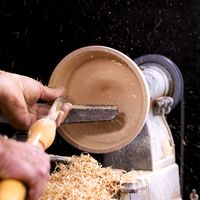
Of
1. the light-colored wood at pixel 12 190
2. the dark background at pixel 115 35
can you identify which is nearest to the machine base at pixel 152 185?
the dark background at pixel 115 35

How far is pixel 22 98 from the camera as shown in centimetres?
277

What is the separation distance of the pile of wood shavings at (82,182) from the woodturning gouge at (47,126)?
29 centimetres

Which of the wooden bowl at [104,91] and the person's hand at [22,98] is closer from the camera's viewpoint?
the person's hand at [22,98]

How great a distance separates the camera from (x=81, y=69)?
3.28 meters

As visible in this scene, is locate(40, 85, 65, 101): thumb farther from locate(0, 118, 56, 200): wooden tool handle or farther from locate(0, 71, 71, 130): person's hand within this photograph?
locate(0, 118, 56, 200): wooden tool handle

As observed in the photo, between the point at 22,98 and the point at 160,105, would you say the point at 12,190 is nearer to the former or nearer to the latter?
the point at 22,98

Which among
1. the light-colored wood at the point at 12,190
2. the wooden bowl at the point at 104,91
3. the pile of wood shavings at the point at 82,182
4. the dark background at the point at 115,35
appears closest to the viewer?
the light-colored wood at the point at 12,190

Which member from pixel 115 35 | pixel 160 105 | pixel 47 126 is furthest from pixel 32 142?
pixel 115 35

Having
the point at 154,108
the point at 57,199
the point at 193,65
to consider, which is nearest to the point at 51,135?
the point at 57,199

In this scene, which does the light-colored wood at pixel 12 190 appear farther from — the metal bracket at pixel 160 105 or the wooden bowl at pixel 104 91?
the metal bracket at pixel 160 105

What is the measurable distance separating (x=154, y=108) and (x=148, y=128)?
29 cm

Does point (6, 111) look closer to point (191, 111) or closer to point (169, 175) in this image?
point (169, 175)

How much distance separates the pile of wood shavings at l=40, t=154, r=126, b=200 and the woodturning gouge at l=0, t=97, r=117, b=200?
29 cm

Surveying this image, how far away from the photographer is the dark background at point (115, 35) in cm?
486
